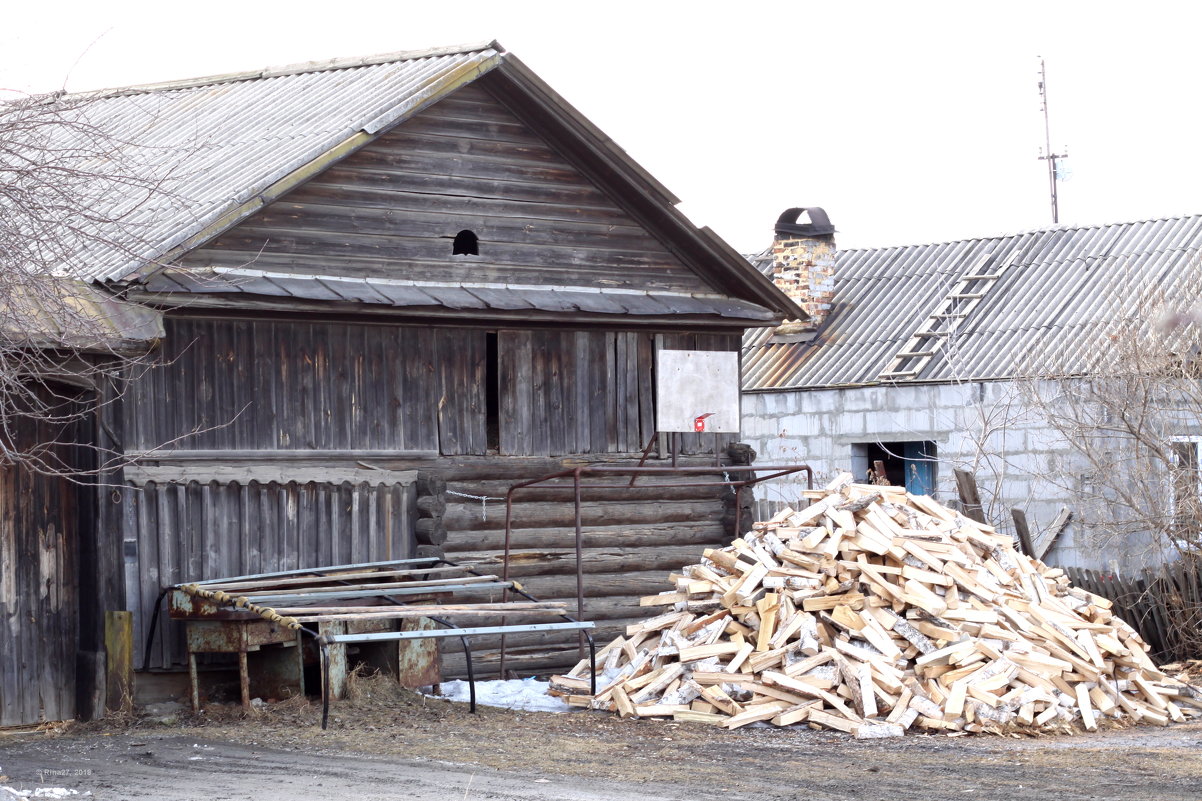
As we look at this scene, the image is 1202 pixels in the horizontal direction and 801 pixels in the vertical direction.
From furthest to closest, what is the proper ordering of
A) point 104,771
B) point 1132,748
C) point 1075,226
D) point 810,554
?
point 1075,226 → point 810,554 → point 1132,748 → point 104,771

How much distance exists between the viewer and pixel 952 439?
2272 cm

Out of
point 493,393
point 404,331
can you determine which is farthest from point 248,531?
point 493,393

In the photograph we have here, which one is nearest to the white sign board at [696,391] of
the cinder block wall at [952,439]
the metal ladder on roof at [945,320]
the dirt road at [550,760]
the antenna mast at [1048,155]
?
the dirt road at [550,760]

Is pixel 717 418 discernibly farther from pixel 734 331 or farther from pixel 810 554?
pixel 810 554

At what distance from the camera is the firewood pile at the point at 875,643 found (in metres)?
12.3

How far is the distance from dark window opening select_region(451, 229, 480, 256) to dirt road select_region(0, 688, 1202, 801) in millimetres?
4453

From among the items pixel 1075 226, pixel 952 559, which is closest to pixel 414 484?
pixel 952 559

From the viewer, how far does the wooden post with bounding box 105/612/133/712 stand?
13.0m

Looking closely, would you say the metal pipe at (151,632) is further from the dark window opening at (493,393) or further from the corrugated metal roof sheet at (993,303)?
the corrugated metal roof sheet at (993,303)

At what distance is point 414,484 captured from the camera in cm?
1495

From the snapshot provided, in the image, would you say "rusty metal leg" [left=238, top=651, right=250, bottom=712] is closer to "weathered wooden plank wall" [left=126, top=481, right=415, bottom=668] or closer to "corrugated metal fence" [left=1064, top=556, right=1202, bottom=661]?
"weathered wooden plank wall" [left=126, top=481, right=415, bottom=668]

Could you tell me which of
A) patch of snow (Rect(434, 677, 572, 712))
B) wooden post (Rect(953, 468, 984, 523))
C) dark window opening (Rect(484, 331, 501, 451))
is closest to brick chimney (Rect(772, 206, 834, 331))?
wooden post (Rect(953, 468, 984, 523))

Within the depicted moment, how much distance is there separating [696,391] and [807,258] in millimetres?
10584

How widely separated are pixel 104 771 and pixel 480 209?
689cm
